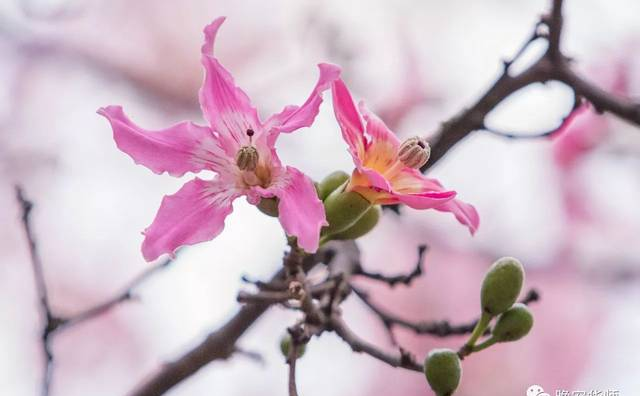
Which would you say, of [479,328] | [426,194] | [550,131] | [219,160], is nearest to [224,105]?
[219,160]

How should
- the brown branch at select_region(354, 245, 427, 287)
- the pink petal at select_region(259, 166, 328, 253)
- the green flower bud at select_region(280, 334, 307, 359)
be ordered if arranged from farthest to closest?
the brown branch at select_region(354, 245, 427, 287), the green flower bud at select_region(280, 334, 307, 359), the pink petal at select_region(259, 166, 328, 253)

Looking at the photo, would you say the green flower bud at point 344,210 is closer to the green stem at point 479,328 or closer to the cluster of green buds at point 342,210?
the cluster of green buds at point 342,210

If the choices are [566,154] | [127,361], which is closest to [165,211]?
[127,361]

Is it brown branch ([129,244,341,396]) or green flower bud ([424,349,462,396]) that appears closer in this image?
green flower bud ([424,349,462,396])

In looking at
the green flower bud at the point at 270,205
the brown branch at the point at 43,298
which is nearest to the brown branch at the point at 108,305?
the brown branch at the point at 43,298

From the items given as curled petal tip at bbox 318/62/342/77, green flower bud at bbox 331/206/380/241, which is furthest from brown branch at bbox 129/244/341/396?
curled petal tip at bbox 318/62/342/77

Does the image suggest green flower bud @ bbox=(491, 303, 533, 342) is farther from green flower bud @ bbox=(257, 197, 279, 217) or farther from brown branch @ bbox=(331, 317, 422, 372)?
green flower bud @ bbox=(257, 197, 279, 217)

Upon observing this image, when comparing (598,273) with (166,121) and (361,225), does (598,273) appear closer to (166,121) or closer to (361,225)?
(166,121)
